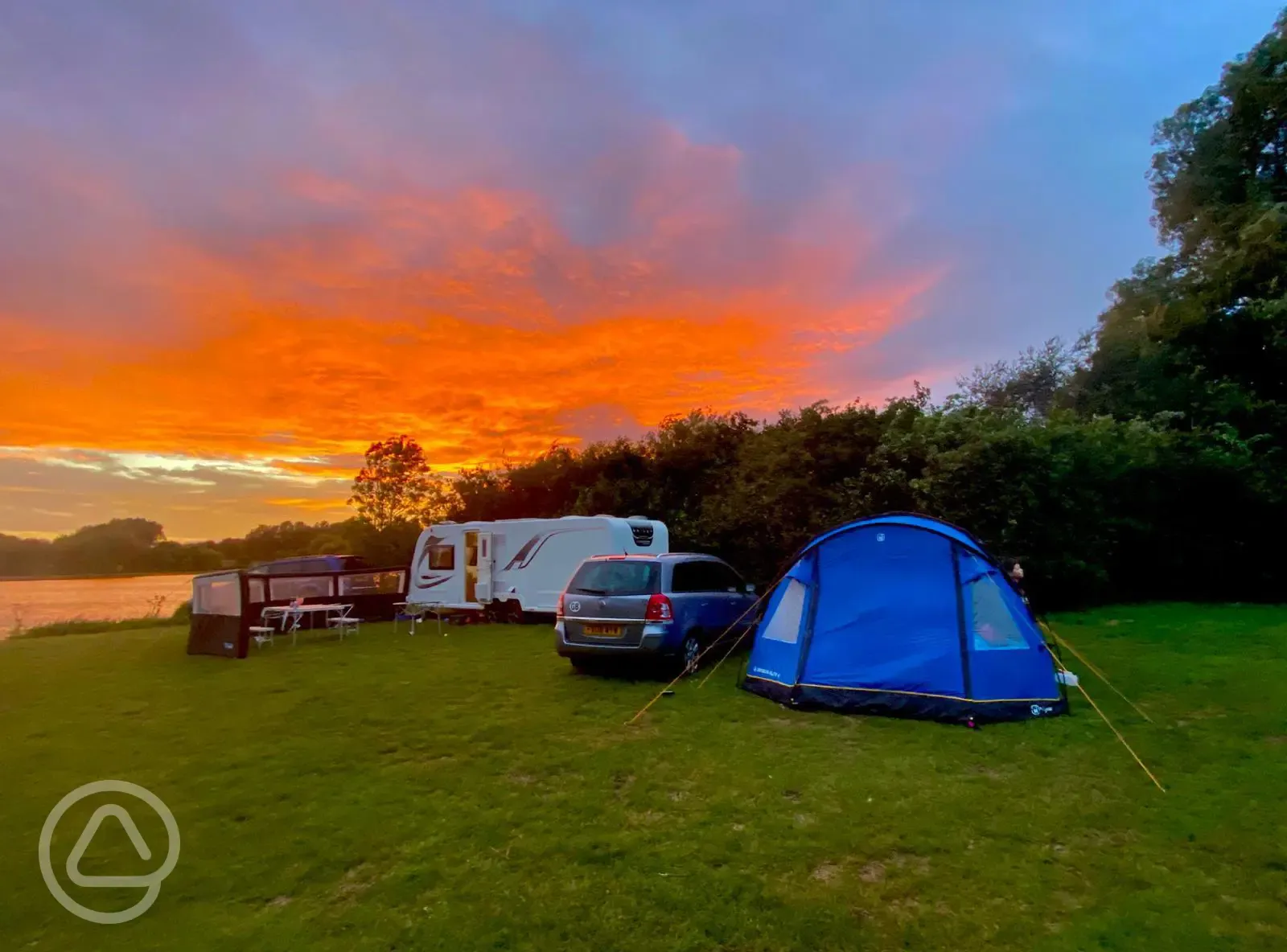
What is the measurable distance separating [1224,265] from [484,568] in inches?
805

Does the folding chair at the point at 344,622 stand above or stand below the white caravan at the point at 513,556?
below

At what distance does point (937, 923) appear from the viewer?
12.2ft

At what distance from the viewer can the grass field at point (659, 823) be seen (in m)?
3.75

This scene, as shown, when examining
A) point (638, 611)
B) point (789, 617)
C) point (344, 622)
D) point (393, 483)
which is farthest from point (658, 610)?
point (393, 483)

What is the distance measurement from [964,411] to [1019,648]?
921cm

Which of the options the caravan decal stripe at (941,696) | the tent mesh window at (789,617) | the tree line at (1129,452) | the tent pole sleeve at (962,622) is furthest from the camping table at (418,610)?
the tent pole sleeve at (962,622)

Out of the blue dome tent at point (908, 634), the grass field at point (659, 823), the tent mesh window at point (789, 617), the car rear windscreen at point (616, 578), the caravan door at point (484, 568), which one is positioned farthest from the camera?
the caravan door at point (484, 568)

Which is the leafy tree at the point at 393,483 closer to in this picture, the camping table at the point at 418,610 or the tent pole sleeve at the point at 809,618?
the camping table at the point at 418,610

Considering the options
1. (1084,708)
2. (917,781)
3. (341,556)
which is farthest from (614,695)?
(341,556)

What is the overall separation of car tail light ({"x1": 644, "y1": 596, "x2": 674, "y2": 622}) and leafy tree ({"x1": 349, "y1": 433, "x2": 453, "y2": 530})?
77.5 feet

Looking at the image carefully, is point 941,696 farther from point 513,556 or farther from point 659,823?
point 513,556

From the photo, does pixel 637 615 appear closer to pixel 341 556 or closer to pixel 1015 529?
pixel 1015 529

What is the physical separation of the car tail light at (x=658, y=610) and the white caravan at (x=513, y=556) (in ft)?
19.1

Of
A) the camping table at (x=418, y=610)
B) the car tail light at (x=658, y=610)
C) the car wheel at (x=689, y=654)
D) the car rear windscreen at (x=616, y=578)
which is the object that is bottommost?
the car wheel at (x=689, y=654)
